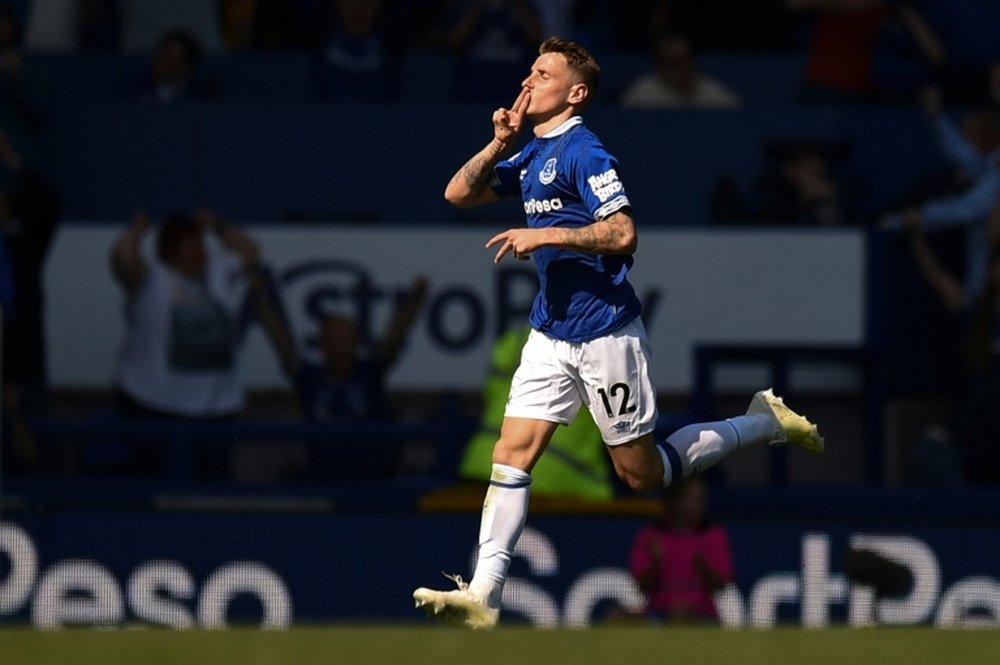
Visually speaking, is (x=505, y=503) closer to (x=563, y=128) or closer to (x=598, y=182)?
(x=598, y=182)

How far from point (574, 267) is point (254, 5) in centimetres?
738

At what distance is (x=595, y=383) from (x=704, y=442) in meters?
0.67

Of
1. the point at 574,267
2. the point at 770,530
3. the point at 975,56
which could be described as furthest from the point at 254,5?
the point at 574,267

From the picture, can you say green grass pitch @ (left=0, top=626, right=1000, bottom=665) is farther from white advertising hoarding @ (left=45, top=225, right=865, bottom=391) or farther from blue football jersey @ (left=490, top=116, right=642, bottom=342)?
white advertising hoarding @ (left=45, top=225, right=865, bottom=391)

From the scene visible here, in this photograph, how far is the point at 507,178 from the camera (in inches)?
285

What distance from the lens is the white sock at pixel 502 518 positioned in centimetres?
700

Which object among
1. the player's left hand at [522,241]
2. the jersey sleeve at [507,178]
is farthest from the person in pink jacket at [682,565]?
the player's left hand at [522,241]

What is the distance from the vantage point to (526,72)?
1274 cm

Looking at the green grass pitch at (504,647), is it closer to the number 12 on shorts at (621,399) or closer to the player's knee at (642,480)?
the player's knee at (642,480)

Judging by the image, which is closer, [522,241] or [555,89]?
[522,241]

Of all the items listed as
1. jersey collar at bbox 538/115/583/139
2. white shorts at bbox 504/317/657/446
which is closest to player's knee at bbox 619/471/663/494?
white shorts at bbox 504/317/657/446

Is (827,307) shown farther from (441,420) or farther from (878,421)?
(441,420)

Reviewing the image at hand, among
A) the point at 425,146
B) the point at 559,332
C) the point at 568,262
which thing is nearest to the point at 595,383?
the point at 559,332

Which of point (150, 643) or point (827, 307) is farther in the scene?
point (827, 307)
